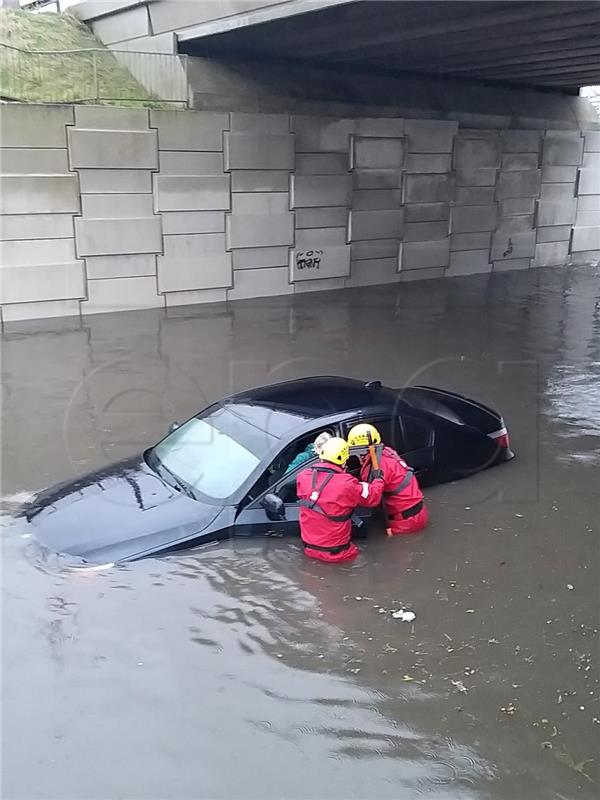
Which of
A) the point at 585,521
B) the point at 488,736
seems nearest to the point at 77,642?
the point at 488,736

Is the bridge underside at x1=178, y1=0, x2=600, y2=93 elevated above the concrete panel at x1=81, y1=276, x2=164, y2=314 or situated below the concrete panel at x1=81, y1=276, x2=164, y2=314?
above

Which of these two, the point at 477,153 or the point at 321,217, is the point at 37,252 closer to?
the point at 321,217

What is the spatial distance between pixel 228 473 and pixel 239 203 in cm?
1138

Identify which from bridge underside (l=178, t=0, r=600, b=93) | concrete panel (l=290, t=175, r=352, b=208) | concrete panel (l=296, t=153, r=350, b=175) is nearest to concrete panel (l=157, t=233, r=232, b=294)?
concrete panel (l=290, t=175, r=352, b=208)

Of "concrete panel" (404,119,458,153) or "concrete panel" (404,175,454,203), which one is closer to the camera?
"concrete panel" (404,119,458,153)

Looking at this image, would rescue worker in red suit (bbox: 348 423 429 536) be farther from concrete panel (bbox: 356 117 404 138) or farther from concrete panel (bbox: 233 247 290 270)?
concrete panel (bbox: 356 117 404 138)

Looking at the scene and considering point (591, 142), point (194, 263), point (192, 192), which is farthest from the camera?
point (591, 142)

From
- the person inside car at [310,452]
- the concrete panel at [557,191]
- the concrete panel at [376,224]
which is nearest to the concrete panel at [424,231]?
the concrete panel at [376,224]

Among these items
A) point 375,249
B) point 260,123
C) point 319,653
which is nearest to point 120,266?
point 260,123

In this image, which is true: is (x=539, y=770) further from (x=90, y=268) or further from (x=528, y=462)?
(x=90, y=268)

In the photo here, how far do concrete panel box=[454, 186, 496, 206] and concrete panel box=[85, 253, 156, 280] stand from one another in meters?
9.39

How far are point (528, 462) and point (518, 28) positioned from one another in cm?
875

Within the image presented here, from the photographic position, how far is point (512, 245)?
22344 mm

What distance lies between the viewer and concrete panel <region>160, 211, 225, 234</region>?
50.3 feet
